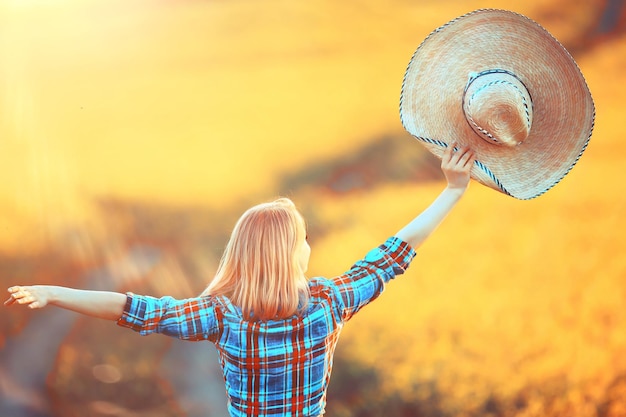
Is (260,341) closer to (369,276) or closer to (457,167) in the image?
(369,276)

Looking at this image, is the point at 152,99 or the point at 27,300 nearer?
the point at 27,300

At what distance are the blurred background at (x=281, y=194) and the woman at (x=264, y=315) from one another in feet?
4.57

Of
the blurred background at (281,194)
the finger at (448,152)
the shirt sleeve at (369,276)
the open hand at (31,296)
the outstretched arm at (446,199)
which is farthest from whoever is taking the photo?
the blurred background at (281,194)

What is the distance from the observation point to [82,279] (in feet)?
9.39

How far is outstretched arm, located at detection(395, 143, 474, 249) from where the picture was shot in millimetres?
1621

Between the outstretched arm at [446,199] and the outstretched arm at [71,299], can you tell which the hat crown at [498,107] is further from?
the outstretched arm at [71,299]

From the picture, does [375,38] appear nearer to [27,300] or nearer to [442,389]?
[442,389]

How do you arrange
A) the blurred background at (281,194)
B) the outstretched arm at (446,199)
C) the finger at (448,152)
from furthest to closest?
1. the blurred background at (281,194)
2. the finger at (448,152)
3. the outstretched arm at (446,199)

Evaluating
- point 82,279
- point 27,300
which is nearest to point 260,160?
point 82,279

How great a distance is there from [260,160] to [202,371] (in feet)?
2.97

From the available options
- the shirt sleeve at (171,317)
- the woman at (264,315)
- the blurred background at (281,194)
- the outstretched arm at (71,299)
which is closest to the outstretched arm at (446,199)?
the woman at (264,315)

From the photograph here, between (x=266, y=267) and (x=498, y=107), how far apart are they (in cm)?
71

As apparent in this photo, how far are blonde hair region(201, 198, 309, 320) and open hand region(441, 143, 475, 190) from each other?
16.8 inches

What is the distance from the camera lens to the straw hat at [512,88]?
180 cm
